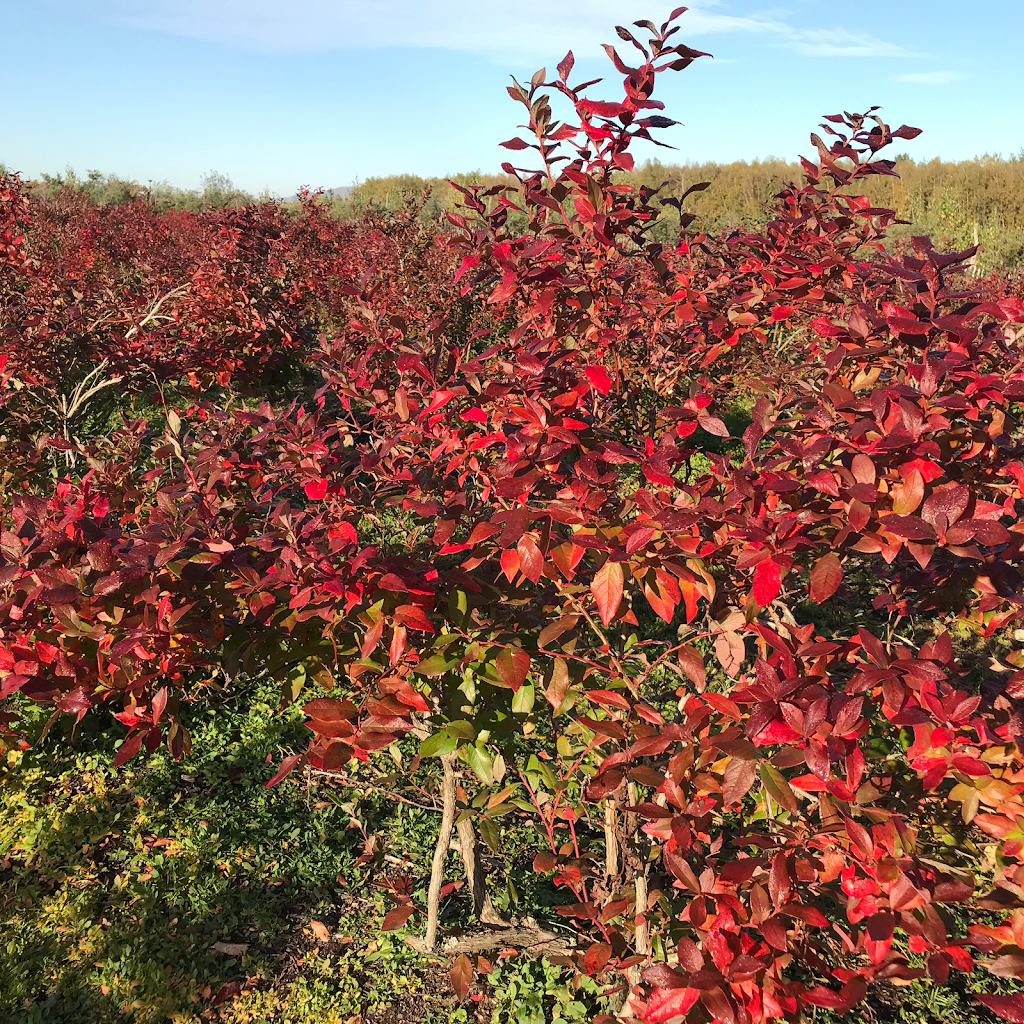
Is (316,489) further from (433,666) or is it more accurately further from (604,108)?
(604,108)

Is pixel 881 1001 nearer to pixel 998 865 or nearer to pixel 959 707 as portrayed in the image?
pixel 998 865

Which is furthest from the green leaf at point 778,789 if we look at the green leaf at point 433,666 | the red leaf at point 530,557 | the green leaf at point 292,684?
the green leaf at point 292,684

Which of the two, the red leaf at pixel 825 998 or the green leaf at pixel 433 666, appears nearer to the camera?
the red leaf at pixel 825 998

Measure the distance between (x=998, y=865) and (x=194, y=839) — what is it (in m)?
2.68

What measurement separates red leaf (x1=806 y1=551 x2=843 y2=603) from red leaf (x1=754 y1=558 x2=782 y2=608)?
65mm

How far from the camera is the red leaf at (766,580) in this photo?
1303 mm

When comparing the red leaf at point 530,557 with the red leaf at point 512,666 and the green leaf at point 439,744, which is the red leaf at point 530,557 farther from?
the green leaf at point 439,744

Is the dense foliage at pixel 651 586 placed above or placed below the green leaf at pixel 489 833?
above

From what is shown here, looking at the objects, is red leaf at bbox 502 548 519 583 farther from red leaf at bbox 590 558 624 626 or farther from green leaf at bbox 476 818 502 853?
green leaf at bbox 476 818 502 853

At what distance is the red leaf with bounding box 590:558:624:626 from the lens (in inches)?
51.9

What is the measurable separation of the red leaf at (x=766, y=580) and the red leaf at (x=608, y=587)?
24 cm

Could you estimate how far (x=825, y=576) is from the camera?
1324 millimetres

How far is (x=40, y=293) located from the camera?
629 cm

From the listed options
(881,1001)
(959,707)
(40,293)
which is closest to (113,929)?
(881,1001)
